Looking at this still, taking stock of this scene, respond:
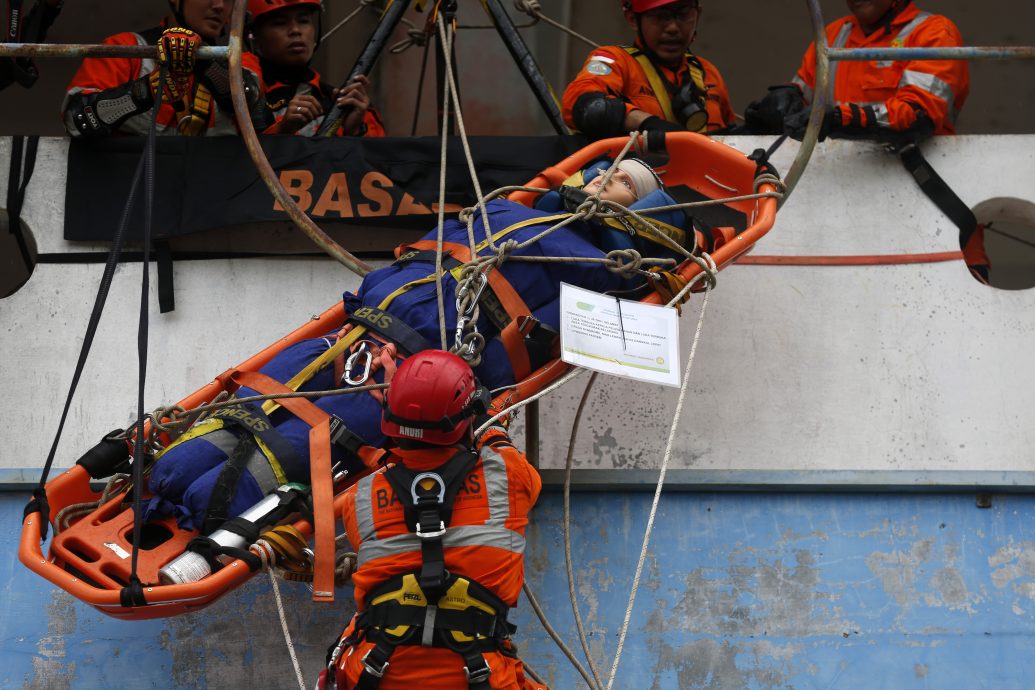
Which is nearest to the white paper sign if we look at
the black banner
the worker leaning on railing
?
the black banner

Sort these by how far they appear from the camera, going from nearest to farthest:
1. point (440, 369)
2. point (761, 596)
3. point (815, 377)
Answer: point (440, 369)
point (761, 596)
point (815, 377)

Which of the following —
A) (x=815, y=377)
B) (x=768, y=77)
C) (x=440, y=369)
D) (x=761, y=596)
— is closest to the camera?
(x=440, y=369)

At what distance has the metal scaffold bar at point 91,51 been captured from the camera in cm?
427

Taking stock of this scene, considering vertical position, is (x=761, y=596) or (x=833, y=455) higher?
(x=833, y=455)

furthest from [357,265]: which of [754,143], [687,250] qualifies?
[754,143]

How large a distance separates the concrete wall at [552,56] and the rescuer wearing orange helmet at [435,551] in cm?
436

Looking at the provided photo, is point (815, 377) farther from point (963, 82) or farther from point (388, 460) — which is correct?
point (388, 460)

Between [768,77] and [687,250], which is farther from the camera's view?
[768,77]

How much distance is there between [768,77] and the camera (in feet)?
26.1

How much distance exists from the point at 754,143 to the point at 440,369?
215cm

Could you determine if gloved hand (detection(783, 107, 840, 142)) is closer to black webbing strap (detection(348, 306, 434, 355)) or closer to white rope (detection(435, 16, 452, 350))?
white rope (detection(435, 16, 452, 350))

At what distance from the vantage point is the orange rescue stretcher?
345 cm

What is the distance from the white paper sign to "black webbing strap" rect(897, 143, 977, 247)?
1453 mm

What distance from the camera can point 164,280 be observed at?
4.77m
